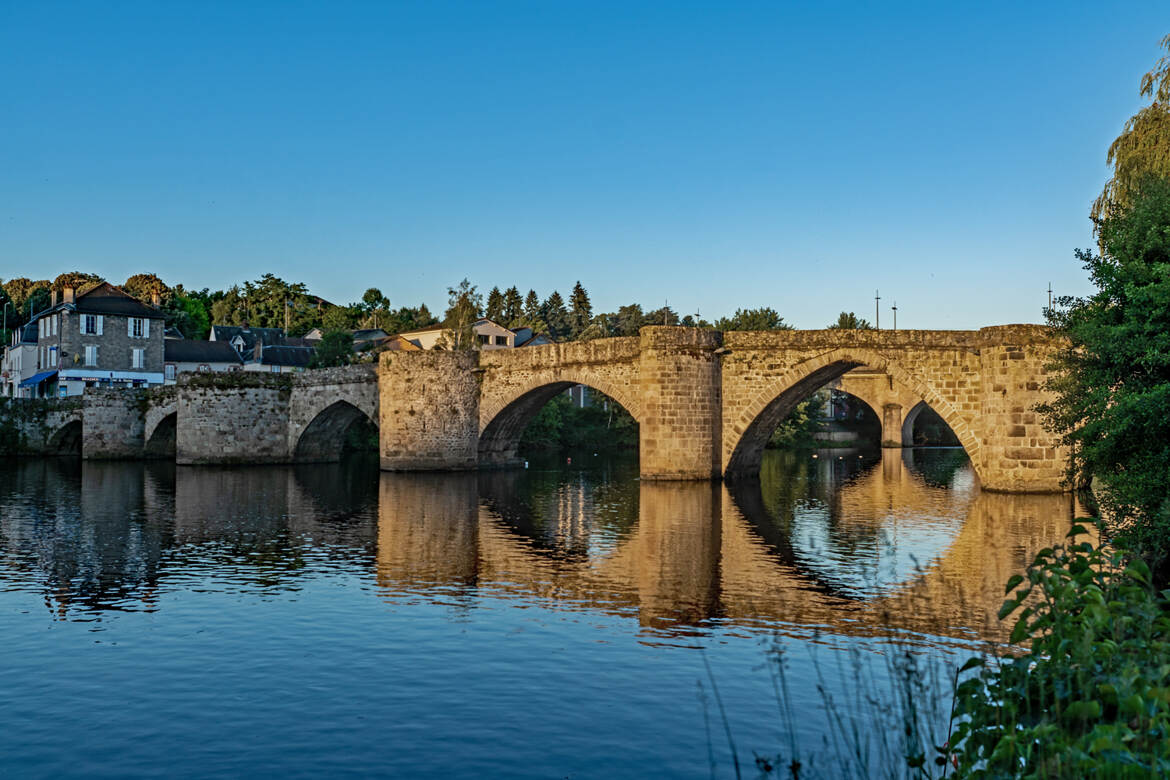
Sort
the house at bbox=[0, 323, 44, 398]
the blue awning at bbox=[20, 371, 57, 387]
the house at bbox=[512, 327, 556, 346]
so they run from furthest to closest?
the house at bbox=[512, 327, 556, 346]
the house at bbox=[0, 323, 44, 398]
the blue awning at bbox=[20, 371, 57, 387]

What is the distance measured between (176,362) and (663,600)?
65.5 meters

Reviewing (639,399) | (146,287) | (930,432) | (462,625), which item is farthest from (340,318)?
(462,625)

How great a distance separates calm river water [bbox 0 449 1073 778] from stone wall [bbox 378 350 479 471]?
10.5 metres

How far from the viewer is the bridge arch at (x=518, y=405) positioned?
3356 cm

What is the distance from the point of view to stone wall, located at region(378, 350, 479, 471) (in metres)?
37.3

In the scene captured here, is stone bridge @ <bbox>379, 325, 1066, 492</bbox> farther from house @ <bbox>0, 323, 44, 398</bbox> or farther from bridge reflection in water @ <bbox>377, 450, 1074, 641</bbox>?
house @ <bbox>0, 323, 44, 398</bbox>

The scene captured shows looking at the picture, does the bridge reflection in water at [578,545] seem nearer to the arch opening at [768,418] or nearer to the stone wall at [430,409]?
the arch opening at [768,418]

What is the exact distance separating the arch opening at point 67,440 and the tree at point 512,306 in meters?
66.7

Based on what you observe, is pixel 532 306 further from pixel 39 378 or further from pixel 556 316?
pixel 39 378

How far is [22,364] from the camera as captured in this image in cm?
6862

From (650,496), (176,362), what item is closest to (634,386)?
(650,496)

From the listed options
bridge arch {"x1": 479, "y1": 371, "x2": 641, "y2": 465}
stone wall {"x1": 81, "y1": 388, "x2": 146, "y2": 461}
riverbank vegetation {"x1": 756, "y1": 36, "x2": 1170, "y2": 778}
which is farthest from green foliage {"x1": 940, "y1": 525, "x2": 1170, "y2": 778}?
stone wall {"x1": 81, "y1": 388, "x2": 146, "y2": 461}

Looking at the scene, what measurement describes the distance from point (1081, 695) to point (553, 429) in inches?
2073

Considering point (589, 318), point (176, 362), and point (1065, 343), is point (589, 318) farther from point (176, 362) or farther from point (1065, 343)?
point (1065, 343)
